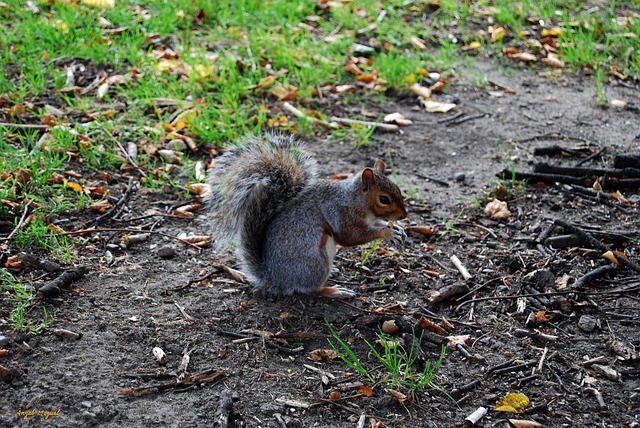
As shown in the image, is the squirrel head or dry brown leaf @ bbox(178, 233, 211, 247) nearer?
the squirrel head

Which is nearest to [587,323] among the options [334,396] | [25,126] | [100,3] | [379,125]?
[334,396]

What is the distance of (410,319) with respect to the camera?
239 centimetres

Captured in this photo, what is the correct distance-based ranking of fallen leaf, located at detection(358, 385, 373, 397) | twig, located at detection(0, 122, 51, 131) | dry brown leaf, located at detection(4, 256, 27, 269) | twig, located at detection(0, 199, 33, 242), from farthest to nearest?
twig, located at detection(0, 122, 51, 131) → twig, located at detection(0, 199, 33, 242) → dry brown leaf, located at detection(4, 256, 27, 269) → fallen leaf, located at detection(358, 385, 373, 397)

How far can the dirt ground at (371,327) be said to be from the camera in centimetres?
194

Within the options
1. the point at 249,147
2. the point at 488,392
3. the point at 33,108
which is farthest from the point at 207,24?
the point at 488,392

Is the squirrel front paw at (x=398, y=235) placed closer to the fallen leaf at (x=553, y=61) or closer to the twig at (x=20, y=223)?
the twig at (x=20, y=223)

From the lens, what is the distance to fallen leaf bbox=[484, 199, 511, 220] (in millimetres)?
2992

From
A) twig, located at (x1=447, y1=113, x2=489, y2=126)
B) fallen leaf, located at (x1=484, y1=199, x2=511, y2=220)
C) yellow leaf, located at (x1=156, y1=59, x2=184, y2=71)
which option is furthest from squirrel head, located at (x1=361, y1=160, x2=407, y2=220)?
yellow leaf, located at (x1=156, y1=59, x2=184, y2=71)

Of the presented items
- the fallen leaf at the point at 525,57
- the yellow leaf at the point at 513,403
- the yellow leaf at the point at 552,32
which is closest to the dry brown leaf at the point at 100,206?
the yellow leaf at the point at 513,403

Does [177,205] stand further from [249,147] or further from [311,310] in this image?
[311,310]

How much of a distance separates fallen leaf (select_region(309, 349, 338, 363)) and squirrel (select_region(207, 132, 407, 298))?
0.30 m

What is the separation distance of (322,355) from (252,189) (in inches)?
23.0

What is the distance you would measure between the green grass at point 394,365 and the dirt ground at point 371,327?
3cm

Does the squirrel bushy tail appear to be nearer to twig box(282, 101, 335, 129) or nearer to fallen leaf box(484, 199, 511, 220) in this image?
fallen leaf box(484, 199, 511, 220)
